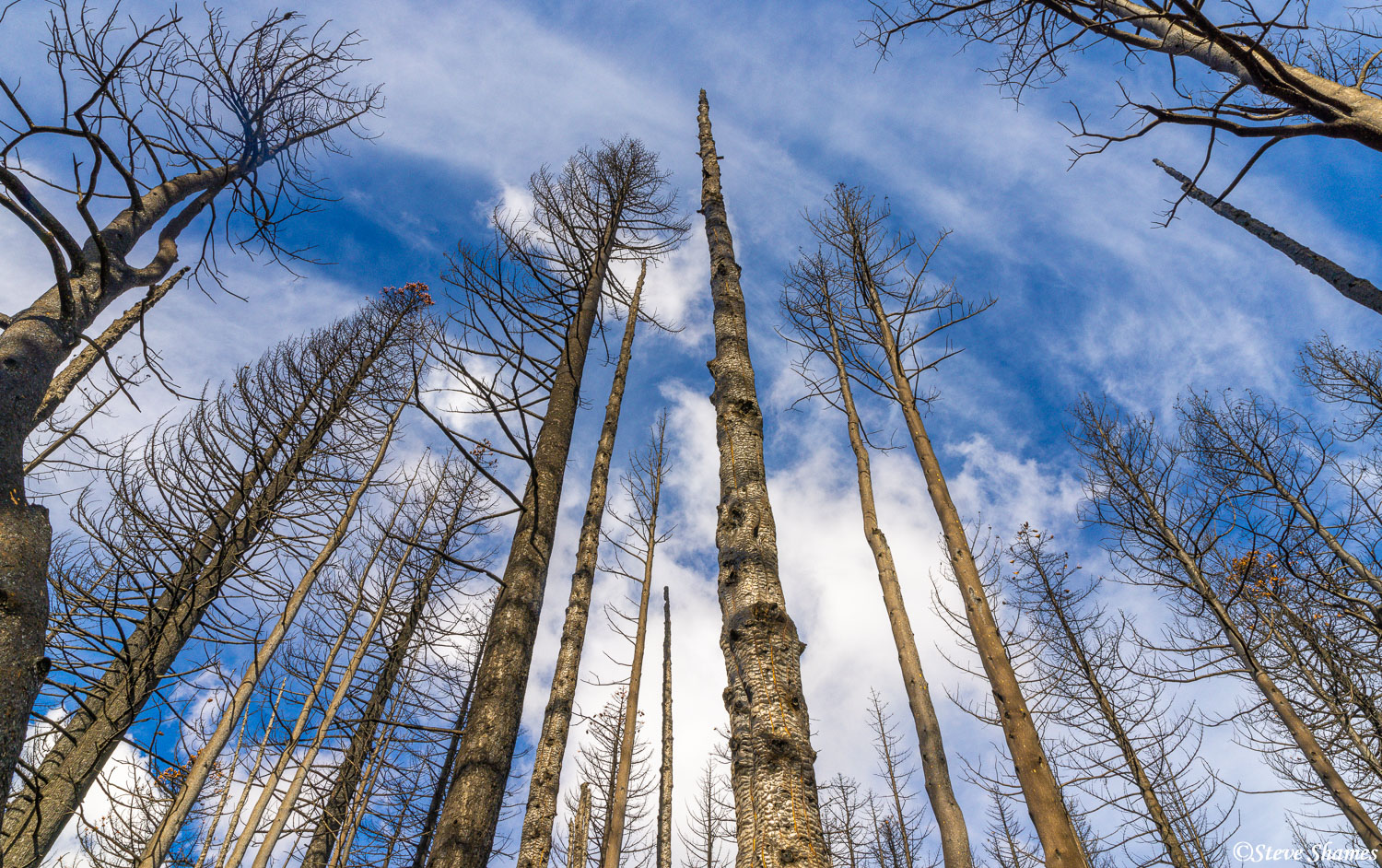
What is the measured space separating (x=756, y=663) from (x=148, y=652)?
4705 mm

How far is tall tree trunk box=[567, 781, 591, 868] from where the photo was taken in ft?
39.1

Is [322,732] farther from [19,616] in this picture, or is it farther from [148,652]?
[19,616]

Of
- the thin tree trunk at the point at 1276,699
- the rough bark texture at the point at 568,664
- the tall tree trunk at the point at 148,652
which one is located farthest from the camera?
the thin tree trunk at the point at 1276,699

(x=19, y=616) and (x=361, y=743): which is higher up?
(x=361, y=743)

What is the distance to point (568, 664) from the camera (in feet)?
18.6

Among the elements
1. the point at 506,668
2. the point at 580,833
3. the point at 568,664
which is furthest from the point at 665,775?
the point at 506,668

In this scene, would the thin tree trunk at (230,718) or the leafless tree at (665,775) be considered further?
the leafless tree at (665,775)

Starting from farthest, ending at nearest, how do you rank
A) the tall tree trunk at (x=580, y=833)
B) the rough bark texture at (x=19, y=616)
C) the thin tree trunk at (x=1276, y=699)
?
1. the tall tree trunk at (x=580, y=833)
2. the thin tree trunk at (x=1276, y=699)
3. the rough bark texture at (x=19, y=616)

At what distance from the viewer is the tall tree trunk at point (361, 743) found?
6609 mm

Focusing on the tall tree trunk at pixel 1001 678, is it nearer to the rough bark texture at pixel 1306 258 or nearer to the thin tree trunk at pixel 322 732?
the rough bark texture at pixel 1306 258

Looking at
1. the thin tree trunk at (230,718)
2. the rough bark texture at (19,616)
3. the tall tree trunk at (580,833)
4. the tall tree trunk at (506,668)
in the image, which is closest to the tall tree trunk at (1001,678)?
the tall tree trunk at (506,668)

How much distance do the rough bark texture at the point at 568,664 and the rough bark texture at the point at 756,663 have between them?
364 cm

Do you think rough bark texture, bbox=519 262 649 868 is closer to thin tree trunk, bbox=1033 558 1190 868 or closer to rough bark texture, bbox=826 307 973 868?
rough bark texture, bbox=826 307 973 868

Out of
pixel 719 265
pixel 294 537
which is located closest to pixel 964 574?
pixel 719 265
